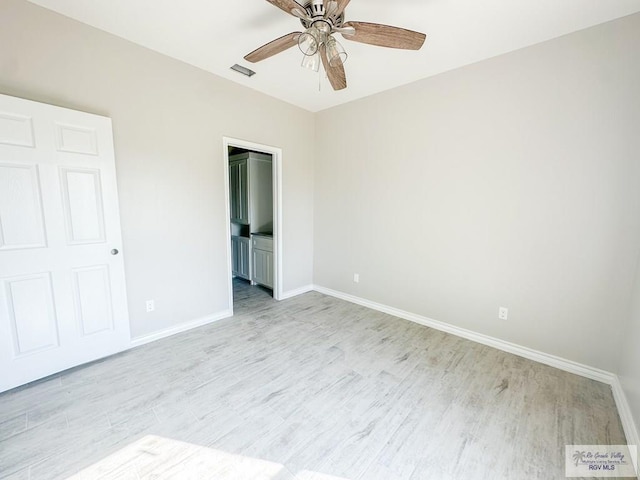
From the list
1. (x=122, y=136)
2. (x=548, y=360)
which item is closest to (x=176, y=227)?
(x=122, y=136)

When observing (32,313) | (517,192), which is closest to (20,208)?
(32,313)

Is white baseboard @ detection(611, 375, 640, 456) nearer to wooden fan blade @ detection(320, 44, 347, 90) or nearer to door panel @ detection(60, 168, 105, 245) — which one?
wooden fan blade @ detection(320, 44, 347, 90)

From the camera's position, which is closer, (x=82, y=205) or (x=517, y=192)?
(x=82, y=205)

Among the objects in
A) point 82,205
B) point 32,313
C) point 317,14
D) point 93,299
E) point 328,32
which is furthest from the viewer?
point 93,299

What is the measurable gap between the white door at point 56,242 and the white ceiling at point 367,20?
2.71ft

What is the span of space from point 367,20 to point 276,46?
0.80 m

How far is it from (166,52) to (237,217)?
249cm

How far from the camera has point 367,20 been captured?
206 centimetres

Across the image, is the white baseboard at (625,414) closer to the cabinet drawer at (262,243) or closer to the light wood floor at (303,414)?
the light wood floor at (303,414)

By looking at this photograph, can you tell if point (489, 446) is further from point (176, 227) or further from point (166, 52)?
point (166, 52)

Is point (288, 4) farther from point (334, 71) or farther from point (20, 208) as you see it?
point (20, 208)

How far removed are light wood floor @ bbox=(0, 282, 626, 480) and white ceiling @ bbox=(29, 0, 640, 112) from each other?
2.77m

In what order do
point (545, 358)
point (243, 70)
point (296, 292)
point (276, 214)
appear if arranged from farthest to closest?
point (296, 292) → point (276, 214) → point (243, 70) → point (545, 358)

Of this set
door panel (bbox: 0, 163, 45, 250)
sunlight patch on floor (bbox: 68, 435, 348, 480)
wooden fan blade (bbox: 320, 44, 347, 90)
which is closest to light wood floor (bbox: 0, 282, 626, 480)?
sunlight patch on floor (bbox: 68, 435, 348, 480)
